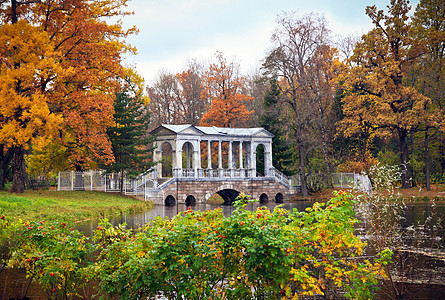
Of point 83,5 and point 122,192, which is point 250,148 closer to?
point 122,192

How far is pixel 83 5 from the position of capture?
2598 centimetres

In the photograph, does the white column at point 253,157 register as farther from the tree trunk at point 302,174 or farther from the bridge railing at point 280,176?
the tree trunk at point 302,174

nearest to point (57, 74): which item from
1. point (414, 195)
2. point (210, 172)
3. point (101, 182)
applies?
point (101, 182)

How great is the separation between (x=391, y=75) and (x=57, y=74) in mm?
24794

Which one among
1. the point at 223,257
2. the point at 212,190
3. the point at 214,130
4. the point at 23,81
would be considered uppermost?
the point at 23,81

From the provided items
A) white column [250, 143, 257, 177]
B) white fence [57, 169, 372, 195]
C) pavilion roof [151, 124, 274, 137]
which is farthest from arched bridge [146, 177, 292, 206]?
pavilion roof [151, 124, 274, 137]

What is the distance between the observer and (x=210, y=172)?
122ft

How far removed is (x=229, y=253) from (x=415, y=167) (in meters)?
34.9

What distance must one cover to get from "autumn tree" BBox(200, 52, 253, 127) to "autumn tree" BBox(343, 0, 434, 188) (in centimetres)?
1238

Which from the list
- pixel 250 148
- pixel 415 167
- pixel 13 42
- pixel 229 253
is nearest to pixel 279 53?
pixel 250 148

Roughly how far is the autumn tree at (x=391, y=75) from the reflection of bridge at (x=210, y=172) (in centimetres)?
768

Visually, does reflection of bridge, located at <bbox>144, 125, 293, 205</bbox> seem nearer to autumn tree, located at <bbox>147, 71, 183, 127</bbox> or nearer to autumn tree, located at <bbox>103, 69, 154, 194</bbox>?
autumn tree, located at <bbox>103, 69, 154, 194</bbox>

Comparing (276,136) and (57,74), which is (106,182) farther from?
(276,136)

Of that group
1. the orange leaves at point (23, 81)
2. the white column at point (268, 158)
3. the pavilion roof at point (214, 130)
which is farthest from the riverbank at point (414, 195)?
the orange leaves at point (23, 81)
